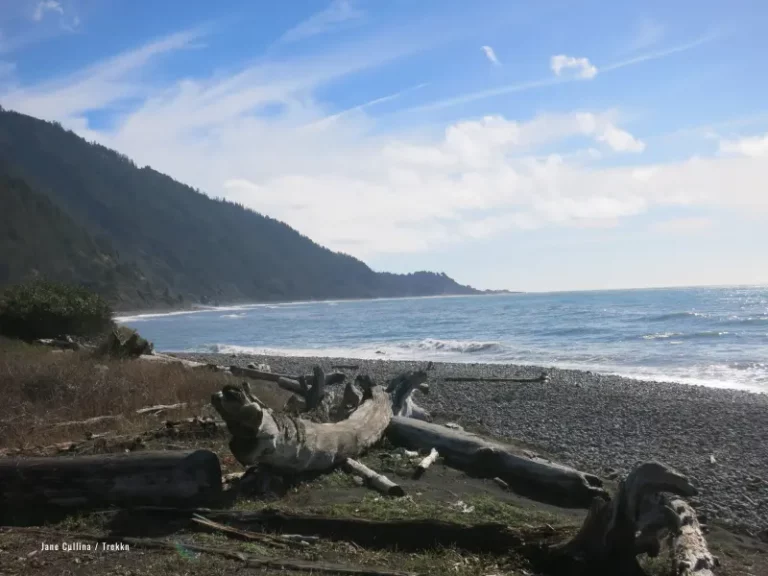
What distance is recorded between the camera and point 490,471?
8000 millimetres

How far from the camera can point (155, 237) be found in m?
121

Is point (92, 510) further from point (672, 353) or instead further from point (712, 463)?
point (672, 353)

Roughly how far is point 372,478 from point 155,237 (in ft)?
400

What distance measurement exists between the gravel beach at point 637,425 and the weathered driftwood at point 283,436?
3.38 metres

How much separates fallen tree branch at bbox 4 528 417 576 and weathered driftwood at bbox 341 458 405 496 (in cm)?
203

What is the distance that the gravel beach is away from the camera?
8.24 m

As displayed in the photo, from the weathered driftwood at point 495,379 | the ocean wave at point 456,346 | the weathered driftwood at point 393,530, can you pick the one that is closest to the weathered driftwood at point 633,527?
the weathered driftwood at point 393,530

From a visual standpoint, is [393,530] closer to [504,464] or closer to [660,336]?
[504,464]

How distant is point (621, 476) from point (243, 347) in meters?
28.7

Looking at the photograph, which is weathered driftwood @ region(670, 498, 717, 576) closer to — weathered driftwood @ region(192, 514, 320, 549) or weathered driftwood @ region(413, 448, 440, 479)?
weathered driftwood @ region(192, 514, 320, 549)

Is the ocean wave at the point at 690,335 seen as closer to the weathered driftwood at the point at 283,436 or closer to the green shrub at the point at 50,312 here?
the green shrub at the point at 50,312

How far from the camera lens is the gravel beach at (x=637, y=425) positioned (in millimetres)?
8242

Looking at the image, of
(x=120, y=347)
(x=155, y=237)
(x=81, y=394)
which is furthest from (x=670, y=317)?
(x=155, y=237)

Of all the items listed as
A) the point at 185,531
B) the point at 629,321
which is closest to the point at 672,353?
the point at 629,321
